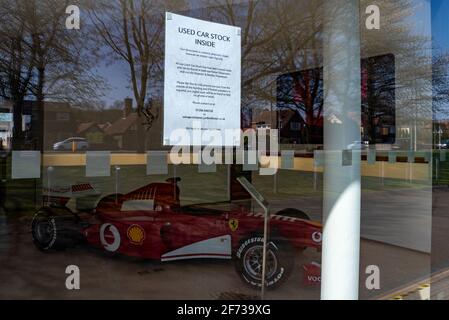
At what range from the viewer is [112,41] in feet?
21.7

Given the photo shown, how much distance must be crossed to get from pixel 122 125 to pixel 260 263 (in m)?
3.88

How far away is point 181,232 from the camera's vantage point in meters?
4.64

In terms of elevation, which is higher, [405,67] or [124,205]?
[405,67]

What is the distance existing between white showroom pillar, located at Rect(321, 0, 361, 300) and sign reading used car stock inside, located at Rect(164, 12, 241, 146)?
3.48 feet

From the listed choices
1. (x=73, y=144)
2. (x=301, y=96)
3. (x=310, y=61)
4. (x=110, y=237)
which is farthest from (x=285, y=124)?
(x=73, y=144)

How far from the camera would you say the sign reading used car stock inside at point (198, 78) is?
353 centimetres

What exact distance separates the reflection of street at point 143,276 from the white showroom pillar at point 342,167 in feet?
3.99

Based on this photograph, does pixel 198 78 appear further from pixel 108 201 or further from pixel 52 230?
pixel 52 230

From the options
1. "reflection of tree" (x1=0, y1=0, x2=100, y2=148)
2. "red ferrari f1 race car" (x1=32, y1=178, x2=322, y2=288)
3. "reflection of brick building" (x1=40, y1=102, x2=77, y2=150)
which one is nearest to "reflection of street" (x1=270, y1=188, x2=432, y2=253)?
"red ferrari f1 race car" (x1=32, y1=178, x2=322, y2=288)

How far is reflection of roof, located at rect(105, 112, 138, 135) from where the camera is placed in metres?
6.96

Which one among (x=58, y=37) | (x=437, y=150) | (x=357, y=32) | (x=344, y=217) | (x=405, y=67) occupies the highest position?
(x=58, y=37)

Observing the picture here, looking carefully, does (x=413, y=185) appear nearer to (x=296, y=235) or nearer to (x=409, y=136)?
(x=409, y=136)
